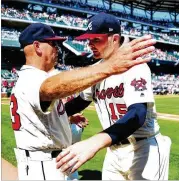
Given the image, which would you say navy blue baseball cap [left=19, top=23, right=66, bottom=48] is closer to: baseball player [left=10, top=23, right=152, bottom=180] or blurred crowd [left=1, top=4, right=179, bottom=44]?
baseball player [left=10, top=23, right=152, bottom=180]

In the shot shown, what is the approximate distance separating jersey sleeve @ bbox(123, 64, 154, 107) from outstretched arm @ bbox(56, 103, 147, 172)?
1.7 inches

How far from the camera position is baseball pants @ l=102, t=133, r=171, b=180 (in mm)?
2088

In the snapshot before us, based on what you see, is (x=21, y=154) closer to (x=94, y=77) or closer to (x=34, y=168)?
(x=34, y=168)

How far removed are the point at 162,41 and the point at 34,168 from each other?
29.6 metres

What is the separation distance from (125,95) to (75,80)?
1.62 ft

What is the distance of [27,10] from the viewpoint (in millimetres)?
25547

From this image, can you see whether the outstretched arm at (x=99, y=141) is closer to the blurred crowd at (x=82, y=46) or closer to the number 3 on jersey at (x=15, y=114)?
→ the number 3 on jersey at (x=15, y=114)

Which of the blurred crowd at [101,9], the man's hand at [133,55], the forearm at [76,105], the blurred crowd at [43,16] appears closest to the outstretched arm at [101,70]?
the man's hand at [133,55]

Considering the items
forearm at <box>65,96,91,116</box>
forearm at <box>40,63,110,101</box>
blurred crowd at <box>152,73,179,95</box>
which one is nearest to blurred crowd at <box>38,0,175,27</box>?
blurred crowd at <box>152,73,179,95</box>

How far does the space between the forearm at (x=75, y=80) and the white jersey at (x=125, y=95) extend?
402mm

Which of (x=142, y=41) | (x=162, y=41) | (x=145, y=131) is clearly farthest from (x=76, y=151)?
(x=162, y=41)

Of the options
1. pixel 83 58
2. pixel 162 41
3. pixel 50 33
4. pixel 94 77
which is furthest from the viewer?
pixel 162 41

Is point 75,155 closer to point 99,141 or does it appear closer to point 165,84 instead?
point 99,141

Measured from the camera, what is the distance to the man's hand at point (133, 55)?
4.33 feet
